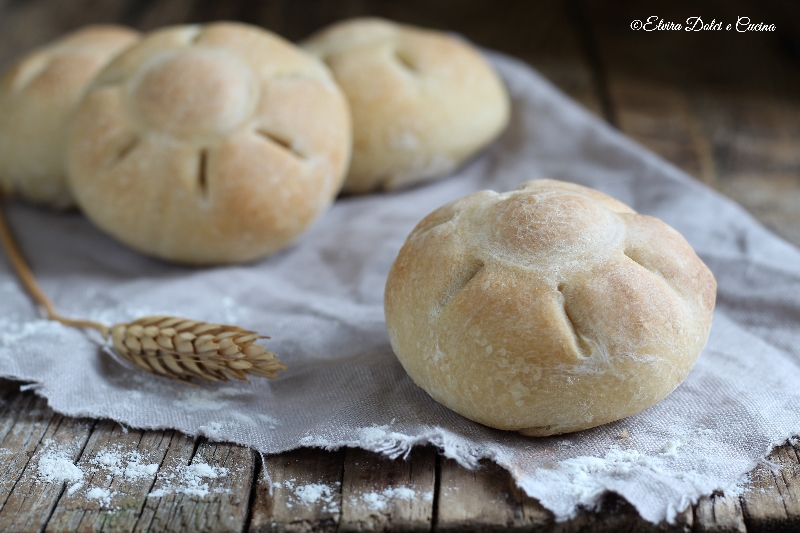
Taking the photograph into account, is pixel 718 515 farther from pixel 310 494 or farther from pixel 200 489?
pixel 200 489

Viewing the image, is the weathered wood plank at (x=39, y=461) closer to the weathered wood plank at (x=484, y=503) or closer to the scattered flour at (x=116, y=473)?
the scattered flour at (x=116, y=473)

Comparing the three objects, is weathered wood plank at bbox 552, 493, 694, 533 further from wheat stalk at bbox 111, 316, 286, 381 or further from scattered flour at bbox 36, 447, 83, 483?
scattered flour at bbox 36, 447, 83, 483

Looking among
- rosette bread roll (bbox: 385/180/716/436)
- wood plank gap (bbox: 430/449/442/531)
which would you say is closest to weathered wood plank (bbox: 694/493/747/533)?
rosette bread roll (bbox: 385/180/716/436)

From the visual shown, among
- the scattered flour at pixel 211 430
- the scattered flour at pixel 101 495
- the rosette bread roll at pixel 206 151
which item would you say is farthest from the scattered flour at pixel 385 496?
the rosette bread roll at pixel 206 151

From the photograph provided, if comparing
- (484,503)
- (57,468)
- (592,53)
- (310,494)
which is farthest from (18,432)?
(592,53)

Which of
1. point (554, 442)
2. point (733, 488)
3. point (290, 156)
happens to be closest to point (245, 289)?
point (290, 156)
